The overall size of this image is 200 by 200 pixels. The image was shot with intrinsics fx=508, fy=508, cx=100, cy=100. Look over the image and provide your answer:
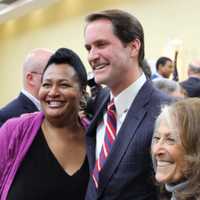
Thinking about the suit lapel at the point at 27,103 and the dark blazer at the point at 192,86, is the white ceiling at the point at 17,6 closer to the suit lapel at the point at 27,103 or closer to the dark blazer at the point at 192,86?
the dark blazer at the point at 192,86

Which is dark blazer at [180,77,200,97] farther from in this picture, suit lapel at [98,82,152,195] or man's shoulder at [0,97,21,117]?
suit lapel at [98,82,152,195]

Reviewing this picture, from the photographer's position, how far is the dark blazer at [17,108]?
305cm

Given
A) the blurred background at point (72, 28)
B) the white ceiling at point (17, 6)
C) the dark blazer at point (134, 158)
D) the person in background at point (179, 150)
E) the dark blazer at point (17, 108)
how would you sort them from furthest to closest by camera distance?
1. the white ceiling at point (17, 6)
2. the blurred background at point (72, 28)
3. the dark blazer at point (17, 108)
4. the dark blazer at point (134, 158)
5. the person in background at point (179, 150)

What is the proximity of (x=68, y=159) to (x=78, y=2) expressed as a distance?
350 inches

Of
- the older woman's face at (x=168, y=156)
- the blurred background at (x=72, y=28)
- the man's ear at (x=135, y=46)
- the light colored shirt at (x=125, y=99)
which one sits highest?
the man's ear at (x=135, y=46)

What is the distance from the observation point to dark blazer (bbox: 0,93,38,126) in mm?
3055

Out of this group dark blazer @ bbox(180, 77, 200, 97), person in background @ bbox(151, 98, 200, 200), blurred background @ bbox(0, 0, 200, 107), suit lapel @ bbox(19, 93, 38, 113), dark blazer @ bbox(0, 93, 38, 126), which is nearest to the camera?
person in background @ bbox(151, 98, 200, 200)

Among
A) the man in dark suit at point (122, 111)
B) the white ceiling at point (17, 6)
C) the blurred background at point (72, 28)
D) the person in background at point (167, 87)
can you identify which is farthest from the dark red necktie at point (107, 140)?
the white ceiling at point (17, 6)

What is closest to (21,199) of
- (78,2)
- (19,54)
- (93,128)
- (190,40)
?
(93,128)

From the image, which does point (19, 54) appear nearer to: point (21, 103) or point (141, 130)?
point (21, 103)

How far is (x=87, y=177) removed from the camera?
2.22 m

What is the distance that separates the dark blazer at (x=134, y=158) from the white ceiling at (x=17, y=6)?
969 cm

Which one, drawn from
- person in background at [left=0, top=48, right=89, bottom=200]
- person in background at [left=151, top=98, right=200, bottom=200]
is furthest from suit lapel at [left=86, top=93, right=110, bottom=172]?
person in background at [left=151, top=98, right=200, bottom=200]

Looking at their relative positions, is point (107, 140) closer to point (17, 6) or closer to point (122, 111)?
point (122, 111)
